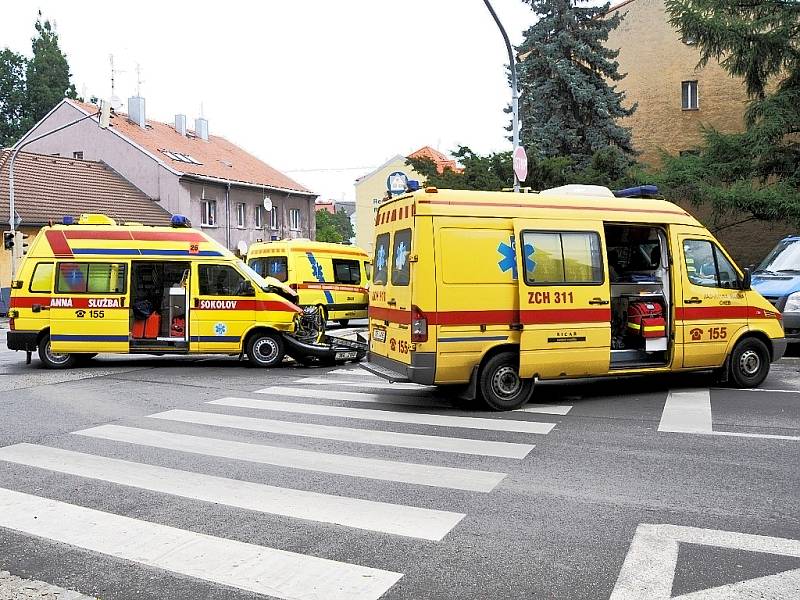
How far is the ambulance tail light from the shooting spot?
28.9ft

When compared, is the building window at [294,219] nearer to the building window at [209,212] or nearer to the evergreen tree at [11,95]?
the building window at [209,212]

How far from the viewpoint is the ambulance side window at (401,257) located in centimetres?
917

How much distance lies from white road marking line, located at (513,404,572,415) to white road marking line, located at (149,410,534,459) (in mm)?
1737

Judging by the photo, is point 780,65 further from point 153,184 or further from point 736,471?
point 153,184

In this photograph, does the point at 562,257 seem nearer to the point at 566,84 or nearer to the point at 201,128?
the point at 566,84

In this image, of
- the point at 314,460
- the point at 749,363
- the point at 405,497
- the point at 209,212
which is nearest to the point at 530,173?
the point at 749,363

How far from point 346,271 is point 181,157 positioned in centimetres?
2353

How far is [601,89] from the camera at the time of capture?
86.7 feet

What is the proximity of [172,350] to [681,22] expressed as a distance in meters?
16.0

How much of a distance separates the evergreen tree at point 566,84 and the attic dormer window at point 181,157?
21.6m

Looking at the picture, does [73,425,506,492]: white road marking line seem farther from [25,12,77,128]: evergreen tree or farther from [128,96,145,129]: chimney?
[25,12,77,128]: evergreen tree

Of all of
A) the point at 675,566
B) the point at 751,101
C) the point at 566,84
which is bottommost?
the point at 675,566

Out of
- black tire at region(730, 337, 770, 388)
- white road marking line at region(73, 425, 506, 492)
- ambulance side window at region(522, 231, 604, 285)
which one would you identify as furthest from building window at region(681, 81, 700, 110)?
white road marking line at region(73, 425, 506, 492)

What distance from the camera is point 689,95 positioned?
32.5m
